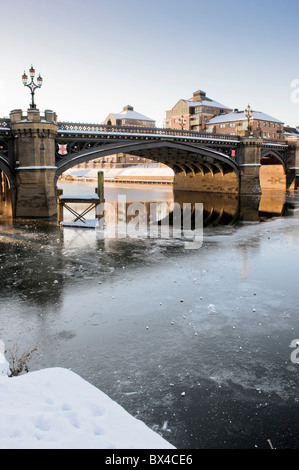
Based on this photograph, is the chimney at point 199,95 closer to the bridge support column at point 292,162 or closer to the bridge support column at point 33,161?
Result: the bridge support column at point 292,162

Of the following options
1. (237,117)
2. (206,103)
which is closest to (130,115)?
(206,103)

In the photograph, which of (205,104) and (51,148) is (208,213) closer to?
(51,148)

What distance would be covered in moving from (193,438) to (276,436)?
123cm

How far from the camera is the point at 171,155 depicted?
157 ft

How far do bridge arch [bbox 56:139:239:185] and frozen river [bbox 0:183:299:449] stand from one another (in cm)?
1515

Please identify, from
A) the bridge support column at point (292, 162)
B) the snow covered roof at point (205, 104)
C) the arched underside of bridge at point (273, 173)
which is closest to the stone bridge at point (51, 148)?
the bridge support column at point (292, 162)

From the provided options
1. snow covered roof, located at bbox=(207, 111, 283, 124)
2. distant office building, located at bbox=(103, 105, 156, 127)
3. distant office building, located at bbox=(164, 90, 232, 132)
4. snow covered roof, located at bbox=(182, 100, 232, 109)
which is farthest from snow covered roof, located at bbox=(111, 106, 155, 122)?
snow covered roof, located at bbox=(207, 111, 283, 124)

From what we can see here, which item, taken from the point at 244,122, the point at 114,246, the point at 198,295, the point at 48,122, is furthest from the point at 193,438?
the point at 244,122

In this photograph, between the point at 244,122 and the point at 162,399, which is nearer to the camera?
the point at 162,399

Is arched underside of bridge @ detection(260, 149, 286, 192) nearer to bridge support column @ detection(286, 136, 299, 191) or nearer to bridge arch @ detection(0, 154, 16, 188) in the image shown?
bridge support column @ detection(286, 136, 299, 191)

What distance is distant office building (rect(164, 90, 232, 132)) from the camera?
9538 centimetres
